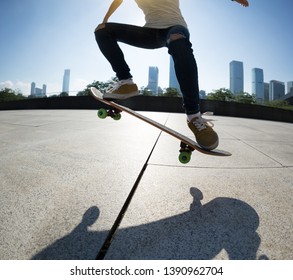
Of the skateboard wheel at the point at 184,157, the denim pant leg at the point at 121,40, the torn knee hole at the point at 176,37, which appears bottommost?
the skateboard wheel at the point at 184,157

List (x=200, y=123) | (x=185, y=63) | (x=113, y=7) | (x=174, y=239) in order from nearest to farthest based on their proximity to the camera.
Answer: (x=174, y=239) → (x=185, y=63) → (x=200, y=123) → (x=113, y=7)

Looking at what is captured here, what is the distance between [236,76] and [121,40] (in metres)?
211

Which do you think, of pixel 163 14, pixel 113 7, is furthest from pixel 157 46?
pixel 113 7

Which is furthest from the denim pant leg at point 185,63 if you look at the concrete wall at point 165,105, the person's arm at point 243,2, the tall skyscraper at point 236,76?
the tall skyscraper at point 236,76

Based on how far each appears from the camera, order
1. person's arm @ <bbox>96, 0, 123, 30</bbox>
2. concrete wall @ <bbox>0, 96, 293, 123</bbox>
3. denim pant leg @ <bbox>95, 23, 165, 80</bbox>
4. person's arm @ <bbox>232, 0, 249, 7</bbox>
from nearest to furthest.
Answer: denim pant leg @ <bbox>95, 23, 165, 80</bbox> → person's arm @ <bbox>232, 0, 249, 7</bbox> → person's arm @ <bbox>96, 0, 123, 30</bbox> → concrete wall @ <bbox>0, 96, 293, 123</bbox>

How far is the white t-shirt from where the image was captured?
211 cm

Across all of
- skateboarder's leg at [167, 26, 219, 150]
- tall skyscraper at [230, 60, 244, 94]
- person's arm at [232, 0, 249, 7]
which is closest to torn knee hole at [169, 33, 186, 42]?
skateboarder's leg at [167, 26, 219, 150]

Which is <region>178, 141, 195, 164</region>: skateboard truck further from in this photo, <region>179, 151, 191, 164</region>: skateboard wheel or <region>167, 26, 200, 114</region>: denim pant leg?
<region>167, 26, 200, 114</region>: denim pant leg

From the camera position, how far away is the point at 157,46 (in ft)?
7.58

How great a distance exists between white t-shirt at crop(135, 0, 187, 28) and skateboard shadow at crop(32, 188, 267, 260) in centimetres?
175

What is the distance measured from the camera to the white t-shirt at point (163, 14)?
211 centimetres

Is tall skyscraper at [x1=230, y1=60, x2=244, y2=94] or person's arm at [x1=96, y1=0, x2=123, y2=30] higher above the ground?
tall skyscraper at [x1=230, y1=60, x2=244, y2=94]

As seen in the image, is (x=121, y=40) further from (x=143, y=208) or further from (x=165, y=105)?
(x=165, y=105)

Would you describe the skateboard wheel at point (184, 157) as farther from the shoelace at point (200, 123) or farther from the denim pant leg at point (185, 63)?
the denim pant leg at point (185, 63)
